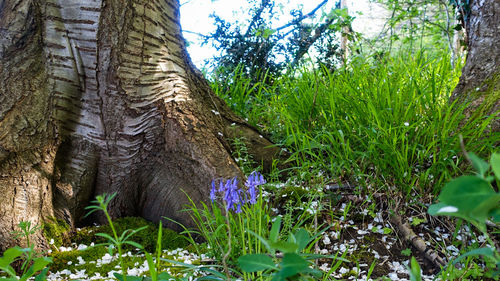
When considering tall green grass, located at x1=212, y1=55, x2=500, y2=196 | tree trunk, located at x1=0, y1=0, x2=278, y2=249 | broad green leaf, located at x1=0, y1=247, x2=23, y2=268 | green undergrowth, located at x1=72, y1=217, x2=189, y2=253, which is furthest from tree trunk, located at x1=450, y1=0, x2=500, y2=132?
broad green leaf, located at x1=0, y1=247, x2=23, y2=268

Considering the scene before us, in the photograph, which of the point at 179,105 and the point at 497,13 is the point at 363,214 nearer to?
the point at 179,105

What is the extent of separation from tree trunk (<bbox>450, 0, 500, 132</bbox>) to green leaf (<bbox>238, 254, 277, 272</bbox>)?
221 cm

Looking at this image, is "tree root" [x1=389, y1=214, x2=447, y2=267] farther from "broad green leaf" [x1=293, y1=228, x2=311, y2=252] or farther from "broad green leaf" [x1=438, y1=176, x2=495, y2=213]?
"broad green leaf" [x1=438, y1=176, x2=495, y2=213]

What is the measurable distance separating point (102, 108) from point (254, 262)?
6.34 ft

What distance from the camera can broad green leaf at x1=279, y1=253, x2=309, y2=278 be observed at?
790 millimetres

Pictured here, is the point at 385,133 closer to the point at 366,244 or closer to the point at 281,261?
the point at 366,244

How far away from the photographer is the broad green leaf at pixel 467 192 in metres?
0.61

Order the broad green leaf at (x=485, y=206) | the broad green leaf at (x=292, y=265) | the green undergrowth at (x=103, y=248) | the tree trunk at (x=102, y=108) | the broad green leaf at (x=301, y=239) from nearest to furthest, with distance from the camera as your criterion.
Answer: the broad green leaf at (x=485, y=206) < the broad green leaf at (x=292, y=265) < the broad green leaf at (x=301, y=239) < the green undergrowth at (x=103, y=248) < the tree trunk at (x=102, y=108)

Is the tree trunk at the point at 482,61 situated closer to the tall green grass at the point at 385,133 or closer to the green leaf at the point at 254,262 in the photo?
the tall green grass at the point at 385,133

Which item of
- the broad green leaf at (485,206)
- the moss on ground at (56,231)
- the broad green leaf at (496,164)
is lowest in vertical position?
the moss on ground at (56,231)

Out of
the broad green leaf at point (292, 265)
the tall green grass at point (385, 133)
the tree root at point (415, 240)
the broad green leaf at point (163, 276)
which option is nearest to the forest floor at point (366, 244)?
the tree root at point (415, 240)

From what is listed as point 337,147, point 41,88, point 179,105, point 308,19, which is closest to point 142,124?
point 179,105

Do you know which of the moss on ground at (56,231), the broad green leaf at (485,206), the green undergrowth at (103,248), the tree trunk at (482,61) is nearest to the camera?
the broad green leaf at (485,206)

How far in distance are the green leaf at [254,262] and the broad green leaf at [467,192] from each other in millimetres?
391
